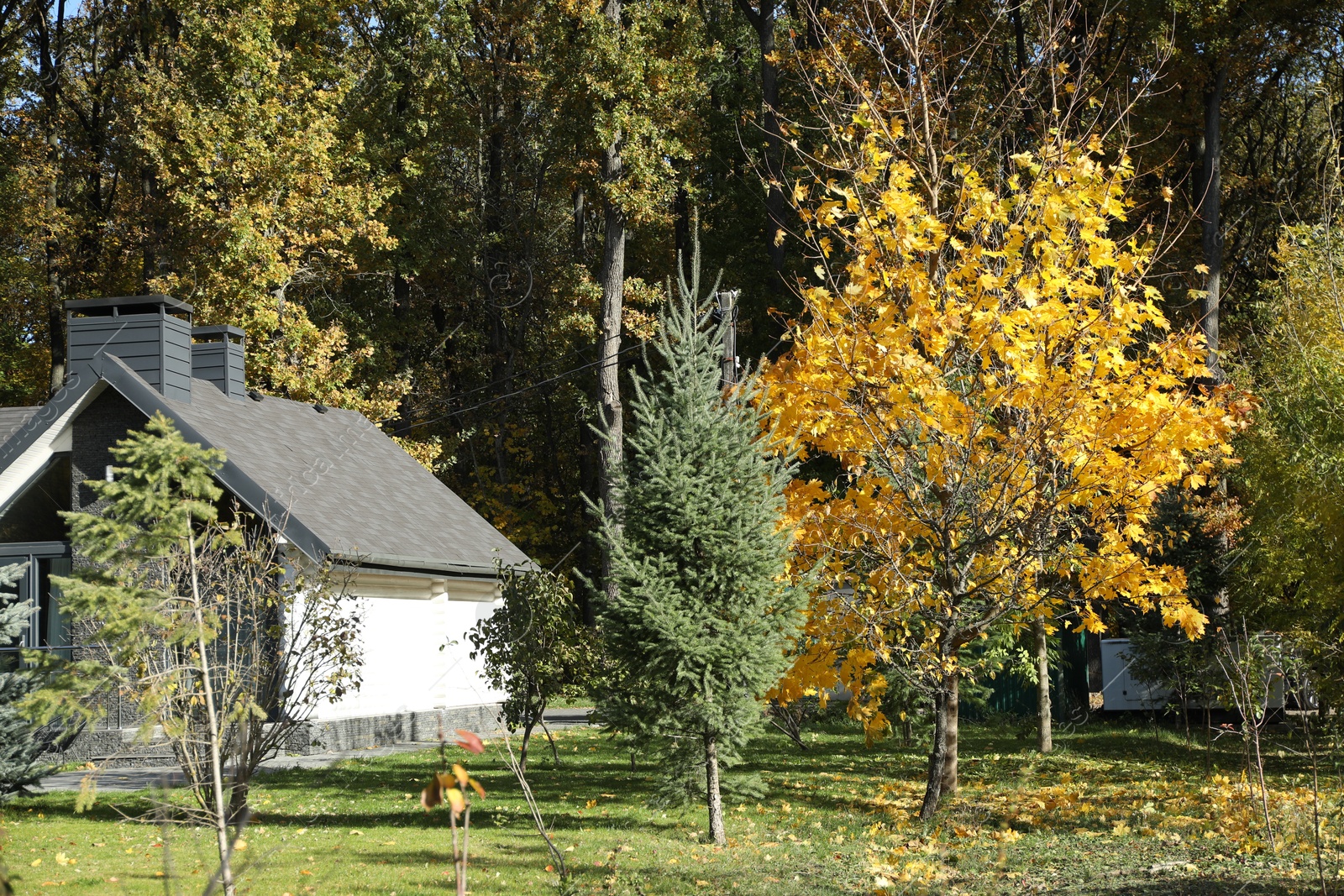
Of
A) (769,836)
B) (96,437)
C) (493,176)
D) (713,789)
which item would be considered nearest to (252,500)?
(96,437)

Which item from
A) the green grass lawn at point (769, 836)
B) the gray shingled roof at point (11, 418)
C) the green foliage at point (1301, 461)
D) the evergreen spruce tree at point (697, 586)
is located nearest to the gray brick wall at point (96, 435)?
the gray shingled roof at point (11, 418)

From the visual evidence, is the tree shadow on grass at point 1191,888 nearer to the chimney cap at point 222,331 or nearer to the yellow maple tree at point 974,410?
the yellow maple tree at point 974,410

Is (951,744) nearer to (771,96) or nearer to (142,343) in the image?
(142,343)

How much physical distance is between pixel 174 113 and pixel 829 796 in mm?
19834

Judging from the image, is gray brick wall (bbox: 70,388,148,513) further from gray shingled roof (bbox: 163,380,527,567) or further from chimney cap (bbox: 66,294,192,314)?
chimney cap (bbox: 66,294,192,314)

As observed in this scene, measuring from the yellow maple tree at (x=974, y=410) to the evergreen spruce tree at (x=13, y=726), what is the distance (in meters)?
8.21

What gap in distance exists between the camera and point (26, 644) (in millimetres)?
17219

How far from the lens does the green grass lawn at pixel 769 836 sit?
8.42 metres

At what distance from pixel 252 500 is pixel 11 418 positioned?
23.2 feet

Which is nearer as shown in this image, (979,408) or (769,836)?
(979,408)

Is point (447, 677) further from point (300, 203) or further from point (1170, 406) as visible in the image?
point (1170, 406)

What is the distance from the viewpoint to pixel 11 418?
65.6ft

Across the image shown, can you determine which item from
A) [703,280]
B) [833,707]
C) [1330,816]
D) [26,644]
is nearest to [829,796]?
[1330,816]

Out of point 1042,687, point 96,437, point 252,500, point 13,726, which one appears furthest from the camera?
point 96,437
